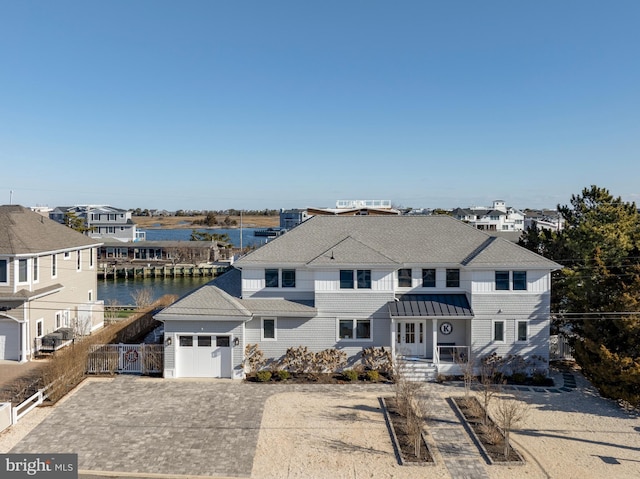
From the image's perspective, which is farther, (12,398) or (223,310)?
(223,310)

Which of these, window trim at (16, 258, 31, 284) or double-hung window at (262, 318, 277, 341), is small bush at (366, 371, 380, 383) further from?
window trim at (16, 258, 31, 284)

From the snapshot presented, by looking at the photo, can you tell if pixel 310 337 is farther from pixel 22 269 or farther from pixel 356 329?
pixel 22 269

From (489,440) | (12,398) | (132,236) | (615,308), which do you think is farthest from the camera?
(132,236)

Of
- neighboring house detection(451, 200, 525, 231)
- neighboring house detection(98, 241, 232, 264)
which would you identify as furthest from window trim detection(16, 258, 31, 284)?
neighboring house detection(451, 200, 525, 231)

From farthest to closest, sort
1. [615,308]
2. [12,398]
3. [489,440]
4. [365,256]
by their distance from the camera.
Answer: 1. [365,256]
2. [615,308]
3. [12,398]
4. [489,440]

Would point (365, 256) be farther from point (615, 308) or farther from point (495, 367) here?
point (615, 308)

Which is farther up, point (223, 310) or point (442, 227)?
point (442, 227)

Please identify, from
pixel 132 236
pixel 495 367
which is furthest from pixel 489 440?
pixel 132 236

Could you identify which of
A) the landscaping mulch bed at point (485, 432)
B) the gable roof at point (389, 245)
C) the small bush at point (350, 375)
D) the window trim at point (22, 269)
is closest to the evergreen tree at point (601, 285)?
the gable roof at point (389, 245)
